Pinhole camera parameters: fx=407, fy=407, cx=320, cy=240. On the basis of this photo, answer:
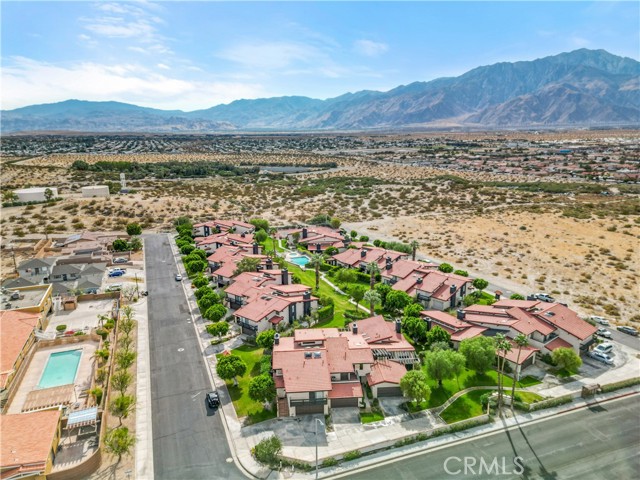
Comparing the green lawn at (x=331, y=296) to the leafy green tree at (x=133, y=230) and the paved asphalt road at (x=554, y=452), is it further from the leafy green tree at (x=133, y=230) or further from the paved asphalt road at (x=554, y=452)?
the leafy green tree at (x=133, y=230)

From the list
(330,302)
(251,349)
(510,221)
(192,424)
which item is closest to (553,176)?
(510,221)

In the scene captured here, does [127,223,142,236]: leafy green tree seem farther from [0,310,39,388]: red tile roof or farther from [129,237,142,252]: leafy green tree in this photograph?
[0,310,39,388]: red tile roof

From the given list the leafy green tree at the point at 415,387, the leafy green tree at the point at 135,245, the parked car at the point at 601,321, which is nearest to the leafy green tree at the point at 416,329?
the leafy green tree at the point at 415,387

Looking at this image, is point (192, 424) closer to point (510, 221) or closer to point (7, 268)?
point (7, 268)

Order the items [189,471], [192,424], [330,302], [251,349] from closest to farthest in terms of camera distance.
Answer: [189,471], [192,424], [251,349], [330,302]

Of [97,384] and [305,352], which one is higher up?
[305,352]

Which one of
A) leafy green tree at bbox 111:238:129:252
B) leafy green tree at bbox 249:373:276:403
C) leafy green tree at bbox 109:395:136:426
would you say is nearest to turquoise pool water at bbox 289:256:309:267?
leafy green tree at bbox 111:238:129:252

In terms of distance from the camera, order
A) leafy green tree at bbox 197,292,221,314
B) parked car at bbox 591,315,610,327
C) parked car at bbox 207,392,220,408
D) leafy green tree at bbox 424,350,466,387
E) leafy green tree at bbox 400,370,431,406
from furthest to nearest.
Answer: leafy green tree at bbox 197,292,221,314
parked car at bbox 591,315,610,327
leafy green tree at bbox 424,350,466,387
parked car at bbox 207,392,220,408
leafy green tree at bbox 400,370,431,406
